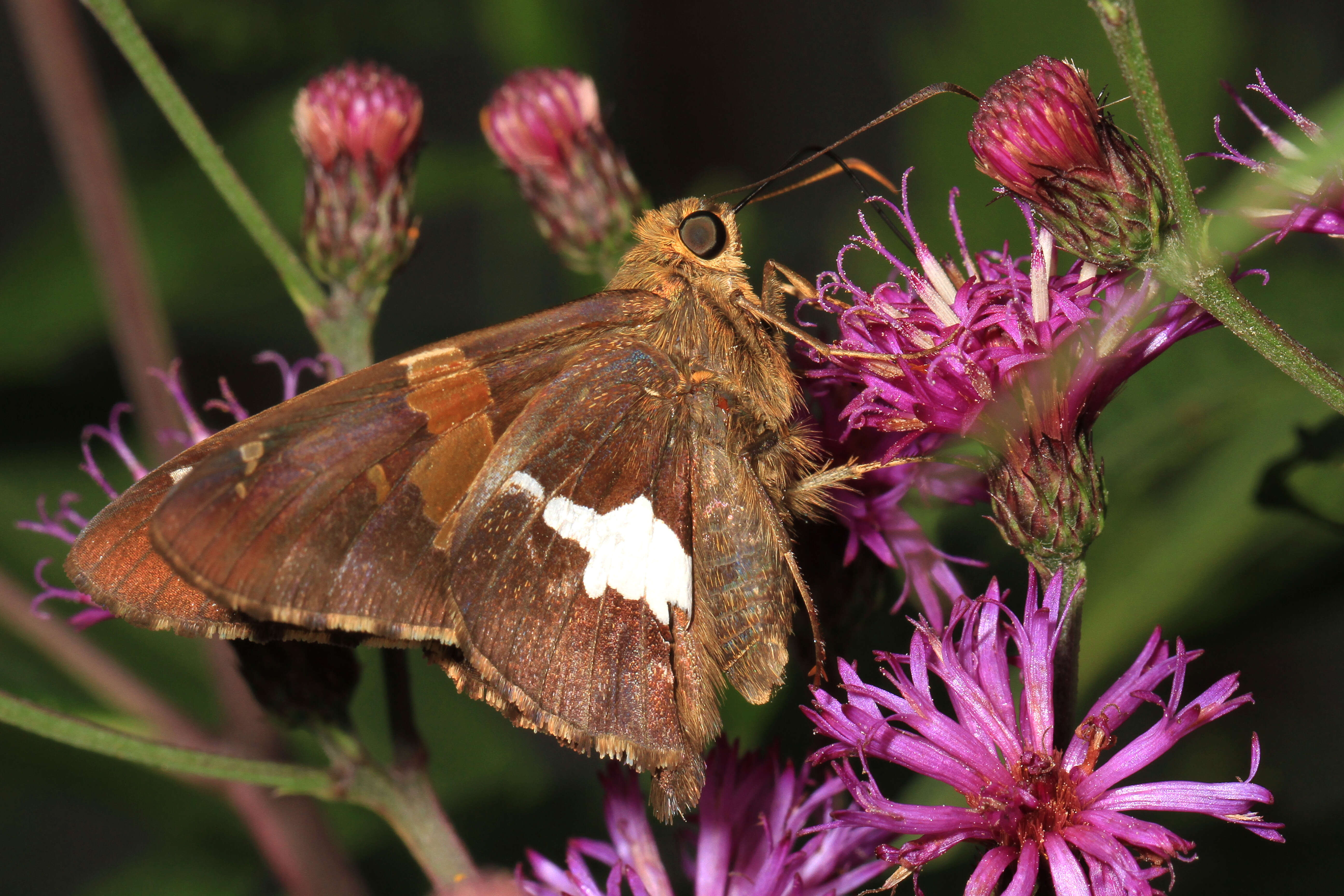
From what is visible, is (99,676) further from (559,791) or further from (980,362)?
(980,362)

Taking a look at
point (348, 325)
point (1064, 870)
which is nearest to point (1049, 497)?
point (1064, 870)

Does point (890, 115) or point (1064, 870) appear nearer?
point (1064, 870)

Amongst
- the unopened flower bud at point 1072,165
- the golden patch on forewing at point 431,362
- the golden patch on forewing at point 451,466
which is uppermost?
the unopened flower bud at point 1072,165

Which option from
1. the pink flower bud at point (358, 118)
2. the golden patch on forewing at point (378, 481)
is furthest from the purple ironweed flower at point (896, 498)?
the pink flower bud at point (358, 118)

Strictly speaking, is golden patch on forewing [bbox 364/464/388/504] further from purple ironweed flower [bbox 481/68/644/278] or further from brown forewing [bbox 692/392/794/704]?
purple ironweed flower [bbox 481/68/644/278]

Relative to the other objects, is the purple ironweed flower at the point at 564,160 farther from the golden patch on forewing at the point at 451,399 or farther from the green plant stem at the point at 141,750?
the green plant stem at the point at 141,750

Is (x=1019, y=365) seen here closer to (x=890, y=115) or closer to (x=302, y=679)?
(x=890, y=115)
